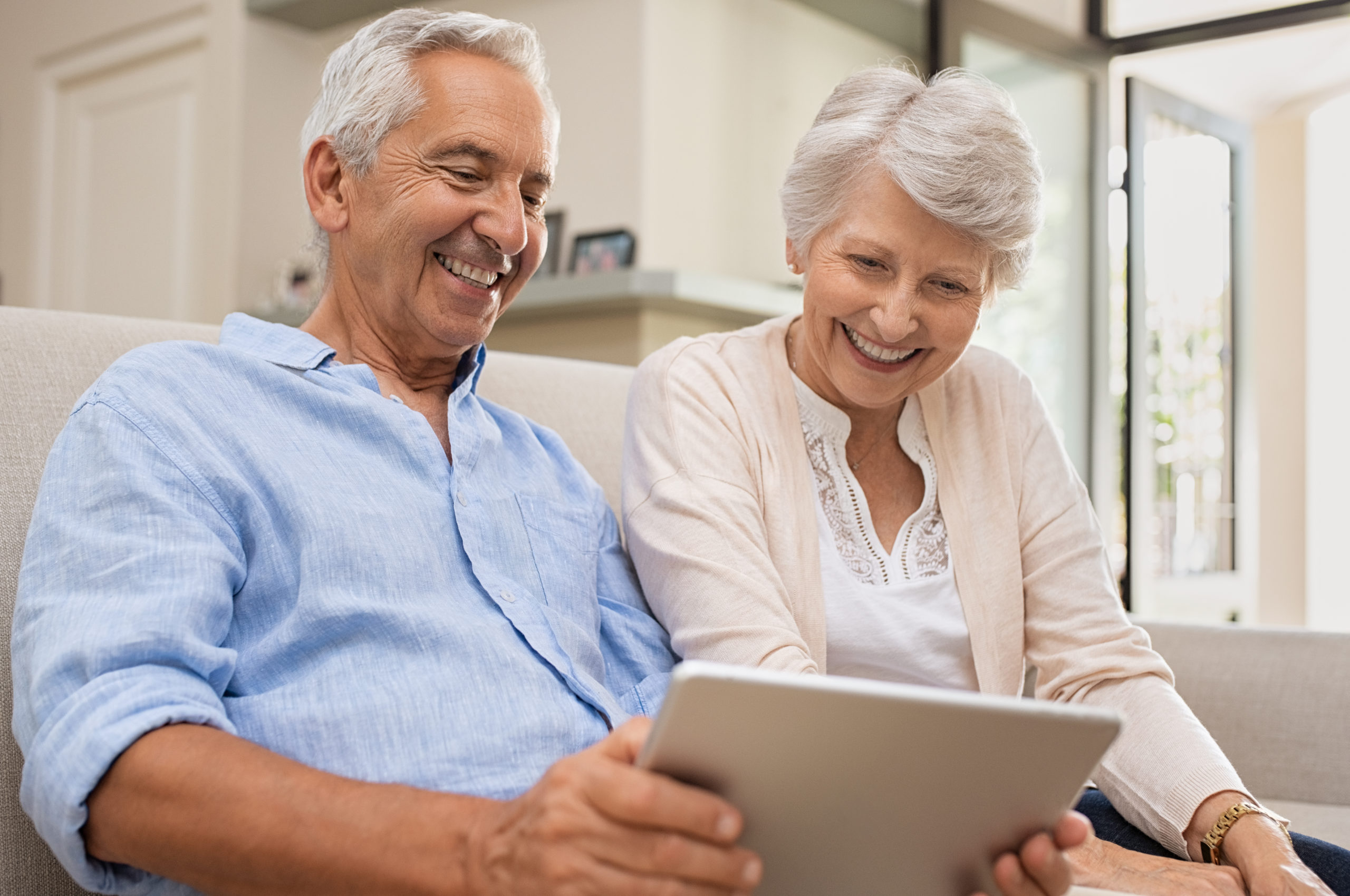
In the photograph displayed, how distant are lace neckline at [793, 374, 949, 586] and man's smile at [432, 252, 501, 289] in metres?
0.36

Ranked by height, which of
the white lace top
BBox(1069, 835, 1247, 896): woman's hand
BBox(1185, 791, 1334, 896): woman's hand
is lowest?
BBox(1069, 835, 1247, 896): woman's hand

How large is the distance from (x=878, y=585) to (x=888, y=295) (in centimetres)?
30

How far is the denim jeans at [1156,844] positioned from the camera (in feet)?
3.51

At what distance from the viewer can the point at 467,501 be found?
1098mm

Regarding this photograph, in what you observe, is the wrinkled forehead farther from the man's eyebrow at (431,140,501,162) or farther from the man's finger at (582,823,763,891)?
the man's finger at (582,823,763,891)

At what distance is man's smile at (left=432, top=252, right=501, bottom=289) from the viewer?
1.22 metres

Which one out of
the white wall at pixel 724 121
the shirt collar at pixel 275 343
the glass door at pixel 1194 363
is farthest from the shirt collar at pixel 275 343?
the glass door at pixel 1194 363

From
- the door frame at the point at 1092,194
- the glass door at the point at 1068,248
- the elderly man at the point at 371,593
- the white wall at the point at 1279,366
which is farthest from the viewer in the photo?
the white wall at the point at 1279,366

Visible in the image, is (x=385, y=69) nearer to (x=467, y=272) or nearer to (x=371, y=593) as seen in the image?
(x=467, y=272)

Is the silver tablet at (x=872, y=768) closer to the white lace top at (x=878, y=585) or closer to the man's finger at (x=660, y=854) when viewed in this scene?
the man's finger at (x=660, y=854)

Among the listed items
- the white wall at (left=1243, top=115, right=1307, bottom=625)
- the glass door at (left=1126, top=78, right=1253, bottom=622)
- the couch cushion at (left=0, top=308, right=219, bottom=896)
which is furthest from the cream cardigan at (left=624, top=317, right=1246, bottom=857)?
the white wall at (left=1243, top=115, right=1307, bottom=625)

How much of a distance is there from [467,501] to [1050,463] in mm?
673

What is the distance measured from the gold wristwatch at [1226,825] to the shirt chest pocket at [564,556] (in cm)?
61

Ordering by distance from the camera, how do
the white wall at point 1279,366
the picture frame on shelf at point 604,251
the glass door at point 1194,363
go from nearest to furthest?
the picture frame on shelf at point 604,251 → the glass door at point 1194,363 → the white wall at point 1279,366
